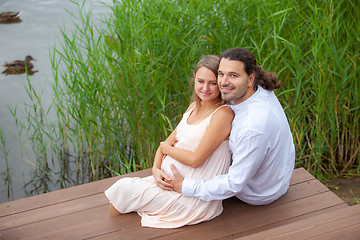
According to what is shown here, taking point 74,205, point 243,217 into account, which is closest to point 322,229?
point 243,217

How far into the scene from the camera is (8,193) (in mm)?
4316

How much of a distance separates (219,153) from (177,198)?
32cm

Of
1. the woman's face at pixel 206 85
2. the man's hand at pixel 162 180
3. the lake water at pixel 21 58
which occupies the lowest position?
the lake water at pixel 21 58

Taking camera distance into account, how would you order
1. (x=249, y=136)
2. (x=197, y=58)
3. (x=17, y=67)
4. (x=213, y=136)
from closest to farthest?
(x=249, y=136)
(x=213, y=136)
(x=197, y=58)
(x=17, y=67)

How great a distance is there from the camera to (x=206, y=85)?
2.52 meters

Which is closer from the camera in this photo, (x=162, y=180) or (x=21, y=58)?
Answer: (x=162, y=180)

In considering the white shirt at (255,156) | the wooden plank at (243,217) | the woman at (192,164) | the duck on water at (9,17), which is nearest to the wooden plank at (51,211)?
the woman at (192,164)

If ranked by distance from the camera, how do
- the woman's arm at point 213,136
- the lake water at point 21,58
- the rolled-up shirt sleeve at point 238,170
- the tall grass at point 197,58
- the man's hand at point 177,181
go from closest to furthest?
the rolled-up shirt sleeve at point 238,170 < the woman's arm at point 213,136 < the man's hand at point 177,181 < the tall grass at point 197,58 < the lake water at point 21,58

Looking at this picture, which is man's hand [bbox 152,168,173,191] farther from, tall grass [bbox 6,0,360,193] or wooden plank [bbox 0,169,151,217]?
tall grass [bbox 6,0,360,193]

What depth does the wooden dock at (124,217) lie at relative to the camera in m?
2.54

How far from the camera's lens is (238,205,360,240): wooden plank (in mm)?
2061

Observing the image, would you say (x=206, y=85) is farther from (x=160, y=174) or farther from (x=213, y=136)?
(x=160, y=174)

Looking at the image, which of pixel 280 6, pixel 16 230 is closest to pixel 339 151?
pixel 280 6

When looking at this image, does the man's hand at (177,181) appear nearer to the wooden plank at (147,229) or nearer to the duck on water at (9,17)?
the wooden plank at (147,229)
